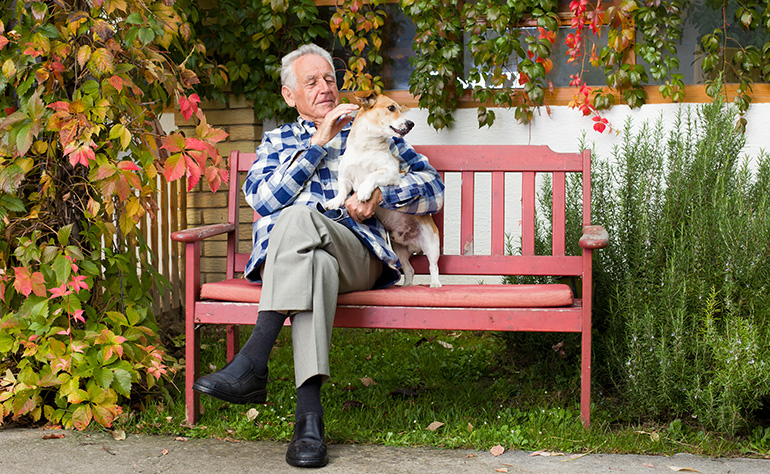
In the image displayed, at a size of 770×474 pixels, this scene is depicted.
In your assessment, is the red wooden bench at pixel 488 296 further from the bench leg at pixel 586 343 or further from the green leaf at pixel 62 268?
the green leaf at pixel 62 268

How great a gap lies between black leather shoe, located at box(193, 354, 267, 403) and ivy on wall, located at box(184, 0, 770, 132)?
2587 millimetres

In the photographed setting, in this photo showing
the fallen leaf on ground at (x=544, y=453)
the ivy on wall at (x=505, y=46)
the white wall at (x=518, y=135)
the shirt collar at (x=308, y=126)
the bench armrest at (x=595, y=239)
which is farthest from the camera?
the white wall at (x=518, y=135)

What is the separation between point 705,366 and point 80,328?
8.21 ft

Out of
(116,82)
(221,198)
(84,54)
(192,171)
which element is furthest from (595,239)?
(221,198)

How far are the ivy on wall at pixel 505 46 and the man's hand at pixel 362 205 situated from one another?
1.95m

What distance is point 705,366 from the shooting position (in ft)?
8.63

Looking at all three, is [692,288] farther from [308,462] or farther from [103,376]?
[103,376]

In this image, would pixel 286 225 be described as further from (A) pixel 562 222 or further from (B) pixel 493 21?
(B) pixel 493 21

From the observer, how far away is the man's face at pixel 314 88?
304 centimetres

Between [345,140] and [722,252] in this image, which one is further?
[345,140]

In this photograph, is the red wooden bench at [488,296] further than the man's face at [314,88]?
No

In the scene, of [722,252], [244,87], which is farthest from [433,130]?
[722,252]

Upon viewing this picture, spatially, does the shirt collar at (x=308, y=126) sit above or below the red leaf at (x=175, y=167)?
above

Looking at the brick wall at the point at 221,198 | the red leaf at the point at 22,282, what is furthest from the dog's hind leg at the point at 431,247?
the brick wall at the point at 221,198
